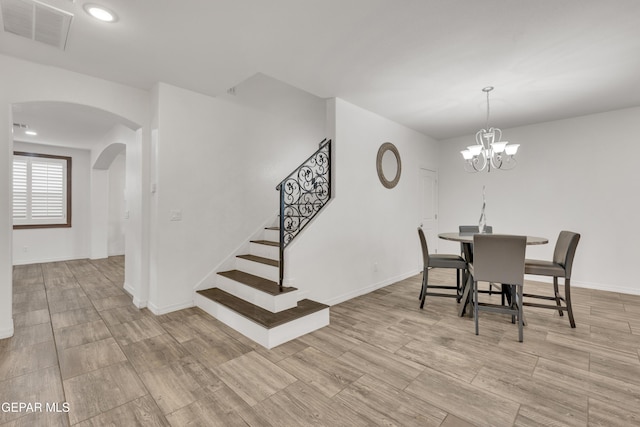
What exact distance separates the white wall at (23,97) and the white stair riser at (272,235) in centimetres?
222

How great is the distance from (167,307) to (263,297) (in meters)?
1.27

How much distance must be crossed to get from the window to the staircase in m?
5.48

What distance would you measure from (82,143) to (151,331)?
537 cm

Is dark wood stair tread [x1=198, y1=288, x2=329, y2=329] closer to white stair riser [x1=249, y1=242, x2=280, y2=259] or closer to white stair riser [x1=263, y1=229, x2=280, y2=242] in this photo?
white stair riser [x1=249, y1=242, x2=280, y2=259]

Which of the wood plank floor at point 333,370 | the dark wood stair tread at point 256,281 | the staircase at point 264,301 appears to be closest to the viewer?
the wood plank floor at point 333,370

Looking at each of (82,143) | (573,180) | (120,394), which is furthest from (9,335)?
(573,180)

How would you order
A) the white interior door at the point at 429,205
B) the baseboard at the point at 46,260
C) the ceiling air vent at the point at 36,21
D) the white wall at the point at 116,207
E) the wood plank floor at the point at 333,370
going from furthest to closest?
the white wall at the point at 116,207 < the baseboard at the point at 46,260 < the white interior door at the point at 429,205 < the ceiling air vent at the point at 36,21 < the wood plank floor at the point at 333,370

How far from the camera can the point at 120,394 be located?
1.93m

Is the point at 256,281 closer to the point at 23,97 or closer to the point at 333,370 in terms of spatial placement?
the point at 333,370

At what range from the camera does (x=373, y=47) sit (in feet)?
8.68

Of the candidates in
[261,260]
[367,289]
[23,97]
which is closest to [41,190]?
[23,97]

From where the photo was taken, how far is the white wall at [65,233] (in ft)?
20.2

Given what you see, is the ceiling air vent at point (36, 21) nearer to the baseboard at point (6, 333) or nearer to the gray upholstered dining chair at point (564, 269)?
the baseboard at point (6, 333)

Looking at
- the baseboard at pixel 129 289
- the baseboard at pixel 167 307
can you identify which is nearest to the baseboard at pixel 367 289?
the baseboard at pixel 167 307
